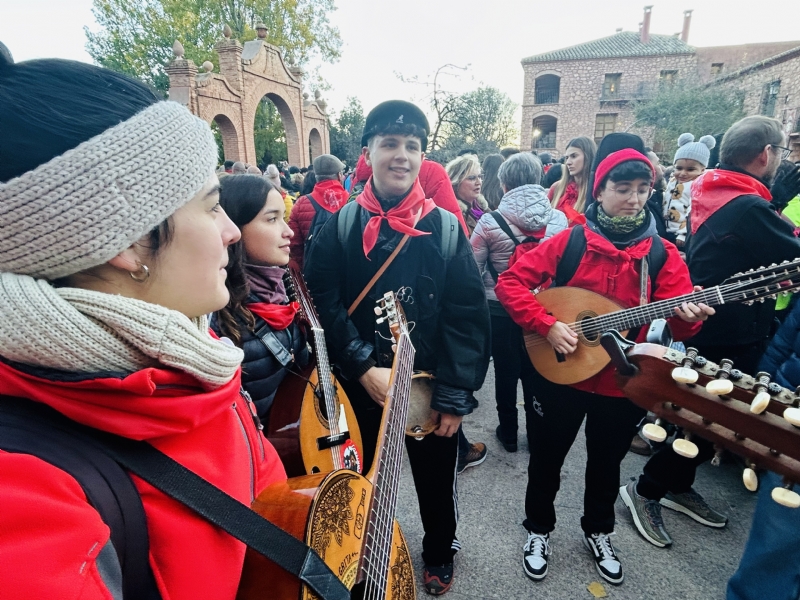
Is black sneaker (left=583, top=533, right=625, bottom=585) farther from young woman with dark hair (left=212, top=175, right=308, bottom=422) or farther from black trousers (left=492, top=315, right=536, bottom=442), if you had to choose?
young woman with dark hair (left=212, top=175, right=308, bottom=422)

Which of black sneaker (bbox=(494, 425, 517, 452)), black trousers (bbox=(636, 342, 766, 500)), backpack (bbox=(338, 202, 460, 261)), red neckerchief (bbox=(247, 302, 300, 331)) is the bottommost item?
black sneaker (bbox=(494, 425, 517, 452))

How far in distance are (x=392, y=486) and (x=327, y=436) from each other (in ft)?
2.49

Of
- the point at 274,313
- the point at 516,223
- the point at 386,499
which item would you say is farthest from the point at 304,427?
the point at 516,223

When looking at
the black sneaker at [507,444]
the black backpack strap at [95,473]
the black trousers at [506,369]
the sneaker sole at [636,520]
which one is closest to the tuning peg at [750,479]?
the black backpack strap at [95,473]

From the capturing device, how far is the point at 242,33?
26422mm

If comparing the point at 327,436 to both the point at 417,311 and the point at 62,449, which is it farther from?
the point at 62,449

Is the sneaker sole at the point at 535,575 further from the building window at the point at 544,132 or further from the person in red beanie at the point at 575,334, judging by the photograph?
the building window at the point at 544,132

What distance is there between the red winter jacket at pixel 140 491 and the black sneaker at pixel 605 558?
2276mm

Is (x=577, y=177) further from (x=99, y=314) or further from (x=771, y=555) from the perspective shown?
(x=99, y=314)

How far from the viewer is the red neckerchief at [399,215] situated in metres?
1.94

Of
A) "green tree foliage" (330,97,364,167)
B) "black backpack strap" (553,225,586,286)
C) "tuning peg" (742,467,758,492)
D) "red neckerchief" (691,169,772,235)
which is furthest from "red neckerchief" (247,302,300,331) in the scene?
"green tree foliage" (330,97,364,167)

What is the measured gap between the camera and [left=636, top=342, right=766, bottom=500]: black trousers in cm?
269

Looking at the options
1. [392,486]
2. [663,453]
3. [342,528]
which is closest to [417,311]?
[392,486]

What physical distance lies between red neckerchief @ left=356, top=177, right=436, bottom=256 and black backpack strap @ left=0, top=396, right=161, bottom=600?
140 centimetres
